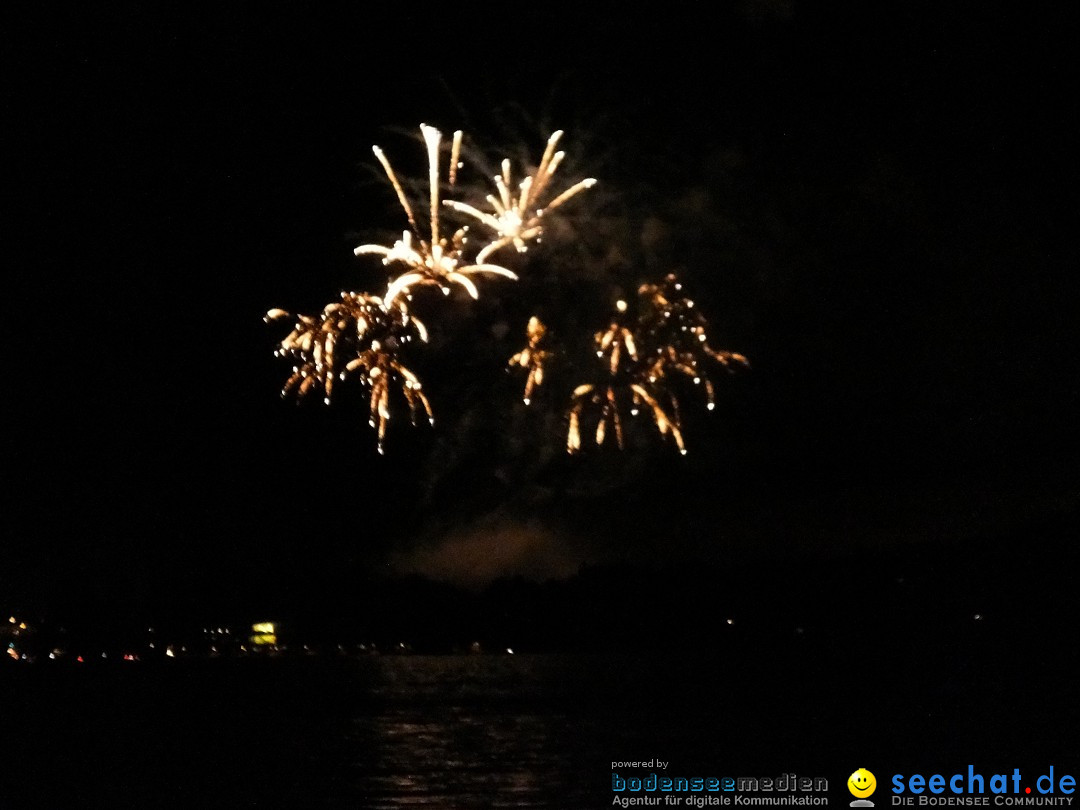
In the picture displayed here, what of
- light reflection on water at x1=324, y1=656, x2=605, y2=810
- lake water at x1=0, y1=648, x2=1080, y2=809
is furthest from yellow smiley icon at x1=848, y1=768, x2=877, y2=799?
light reflection on water at x1=324, y1=656, x2=605, y2=810

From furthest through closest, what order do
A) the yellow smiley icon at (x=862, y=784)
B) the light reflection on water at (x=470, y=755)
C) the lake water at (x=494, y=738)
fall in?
the lake water at (x=494, y=738) < the light reflection on water at (x=470, y=755) < the yellow smiley icon at (x=862, y=784)

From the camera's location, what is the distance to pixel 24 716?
126 ft

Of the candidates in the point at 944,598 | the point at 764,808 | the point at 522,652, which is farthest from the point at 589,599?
the point at 764,808

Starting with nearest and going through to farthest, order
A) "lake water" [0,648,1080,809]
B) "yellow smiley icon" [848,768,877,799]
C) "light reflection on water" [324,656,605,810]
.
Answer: "yellow smiley icon" [848,768,877,799]
"light reflection on water" [324,656,605,810]
"lake water" [0,648,1080,809]

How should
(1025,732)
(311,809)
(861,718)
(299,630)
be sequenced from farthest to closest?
(299,630), (861,718), (1025,732), (311,809)

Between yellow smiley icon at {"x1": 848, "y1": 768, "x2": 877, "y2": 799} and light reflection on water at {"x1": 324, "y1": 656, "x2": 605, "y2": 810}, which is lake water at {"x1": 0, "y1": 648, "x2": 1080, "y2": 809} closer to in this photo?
light reflection on water at {"x1": 324, "y1": 656, "x2": 605, "y2": 810}

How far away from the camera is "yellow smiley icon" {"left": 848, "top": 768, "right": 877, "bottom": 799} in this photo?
1704 centimetres

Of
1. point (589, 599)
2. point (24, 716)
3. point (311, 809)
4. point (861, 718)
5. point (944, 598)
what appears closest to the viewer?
point (311, 809)

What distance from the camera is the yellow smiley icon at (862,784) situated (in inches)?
671

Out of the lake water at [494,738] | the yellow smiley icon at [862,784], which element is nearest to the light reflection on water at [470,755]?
the lake water at [494,738]

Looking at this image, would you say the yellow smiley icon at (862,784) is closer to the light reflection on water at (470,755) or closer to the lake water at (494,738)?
the lake water at (494,738)

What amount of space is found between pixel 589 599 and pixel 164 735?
104 metres

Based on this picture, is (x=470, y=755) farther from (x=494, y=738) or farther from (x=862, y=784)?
(x=862, y=784)

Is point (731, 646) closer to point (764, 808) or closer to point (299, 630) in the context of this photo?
point (299, 630)
